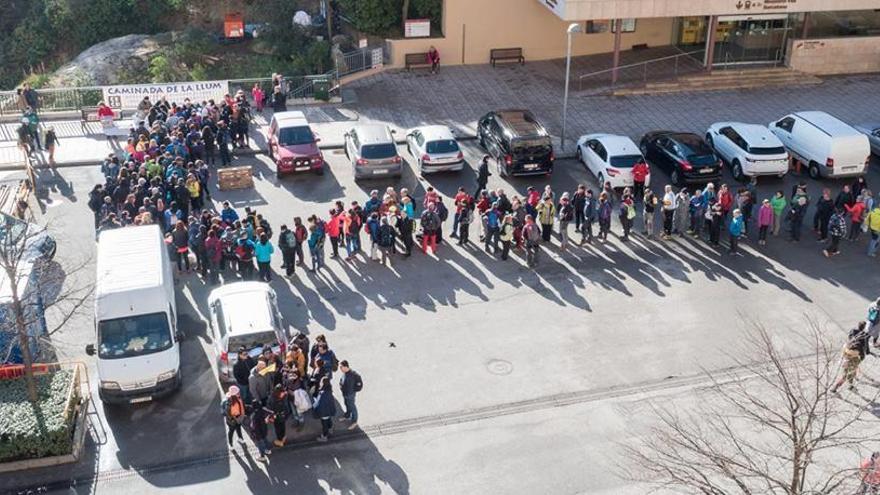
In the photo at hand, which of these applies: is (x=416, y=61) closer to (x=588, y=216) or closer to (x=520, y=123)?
(x=520, y=123)

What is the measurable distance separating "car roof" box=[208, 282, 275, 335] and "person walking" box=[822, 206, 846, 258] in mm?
13886

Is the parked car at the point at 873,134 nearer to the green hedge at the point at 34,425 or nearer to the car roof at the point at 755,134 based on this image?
the car roof at the point at 755,134

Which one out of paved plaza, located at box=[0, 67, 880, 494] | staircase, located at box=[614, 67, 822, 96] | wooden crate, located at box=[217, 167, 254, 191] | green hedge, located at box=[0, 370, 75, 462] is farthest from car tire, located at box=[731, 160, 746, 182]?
green hedge, located at box=[0, 370, 75, 462]

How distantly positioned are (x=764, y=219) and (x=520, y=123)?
26.3ft

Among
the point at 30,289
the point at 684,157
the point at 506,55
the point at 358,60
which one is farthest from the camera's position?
the point at 506,55

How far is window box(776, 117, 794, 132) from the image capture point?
29469 mm

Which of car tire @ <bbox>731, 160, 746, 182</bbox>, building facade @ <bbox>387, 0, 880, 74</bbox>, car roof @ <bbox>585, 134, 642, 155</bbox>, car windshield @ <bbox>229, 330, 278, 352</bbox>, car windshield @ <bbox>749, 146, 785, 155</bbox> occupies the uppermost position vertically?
building facade @ <bbox>387, 0, 880, 74</bbox>

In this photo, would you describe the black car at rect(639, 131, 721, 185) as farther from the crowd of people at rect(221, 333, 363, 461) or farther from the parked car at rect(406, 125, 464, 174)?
the crowd of people at rect(221, 333, 363, 461)

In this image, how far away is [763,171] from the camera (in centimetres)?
2744

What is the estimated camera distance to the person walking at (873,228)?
76.2 feet

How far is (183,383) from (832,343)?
44.4 feet

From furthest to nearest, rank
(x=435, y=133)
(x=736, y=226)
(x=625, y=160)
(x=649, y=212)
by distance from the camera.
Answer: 1. (x=435, y=133)
2. (x=625, y=160)
3. (x=649, y=212)
4. (x=736, y=226)

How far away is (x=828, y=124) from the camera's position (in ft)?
93.7

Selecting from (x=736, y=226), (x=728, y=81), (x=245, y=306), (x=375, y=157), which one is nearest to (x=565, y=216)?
(x=736, y=226)
